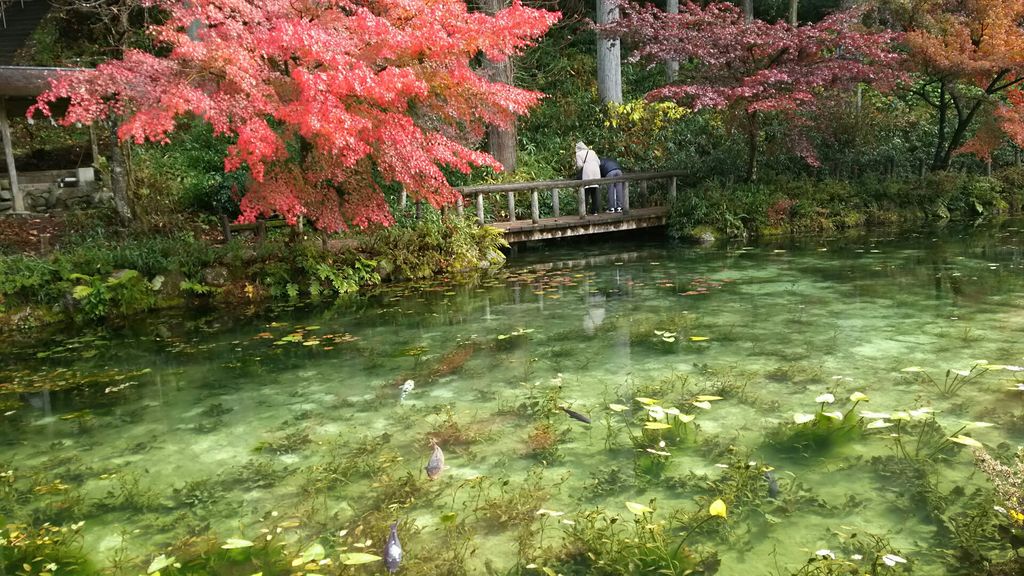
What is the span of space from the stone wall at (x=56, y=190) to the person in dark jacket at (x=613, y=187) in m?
9.15

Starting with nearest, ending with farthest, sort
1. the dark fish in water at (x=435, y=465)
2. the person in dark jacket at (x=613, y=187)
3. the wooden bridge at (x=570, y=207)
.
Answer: the dark fish in water at (x=435, y=465) → the wooden bridge at (x=570, y=207) → the person in dark jacket at (x=613, y=187)

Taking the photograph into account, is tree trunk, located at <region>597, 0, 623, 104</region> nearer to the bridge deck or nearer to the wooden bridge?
the wooden bridge

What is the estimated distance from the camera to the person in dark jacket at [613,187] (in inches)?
550

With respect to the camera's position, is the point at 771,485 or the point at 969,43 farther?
the point at 969,43

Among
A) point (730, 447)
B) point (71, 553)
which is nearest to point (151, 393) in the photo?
point (71, 553)

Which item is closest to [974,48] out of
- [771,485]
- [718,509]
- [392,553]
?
[771,485]

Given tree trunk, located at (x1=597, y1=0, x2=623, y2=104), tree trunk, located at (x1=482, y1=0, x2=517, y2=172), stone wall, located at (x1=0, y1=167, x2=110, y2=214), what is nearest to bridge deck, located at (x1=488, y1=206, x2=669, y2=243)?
tree trunk, located at (x1=482, y1=0, x2=517, y2=172)

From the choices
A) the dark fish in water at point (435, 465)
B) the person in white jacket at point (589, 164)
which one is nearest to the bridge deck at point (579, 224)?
the person in white jacket at point (589, 164)

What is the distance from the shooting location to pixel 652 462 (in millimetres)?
4125

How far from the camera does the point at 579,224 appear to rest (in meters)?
13.2

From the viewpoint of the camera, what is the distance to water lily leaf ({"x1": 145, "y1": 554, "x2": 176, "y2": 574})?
3.19m

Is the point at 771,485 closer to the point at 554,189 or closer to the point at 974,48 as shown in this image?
the point at 554,189

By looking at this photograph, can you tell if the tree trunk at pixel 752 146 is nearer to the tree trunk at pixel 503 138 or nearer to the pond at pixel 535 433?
the tree trunk at pixel 503 138

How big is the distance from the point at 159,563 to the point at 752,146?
42.8 feet
